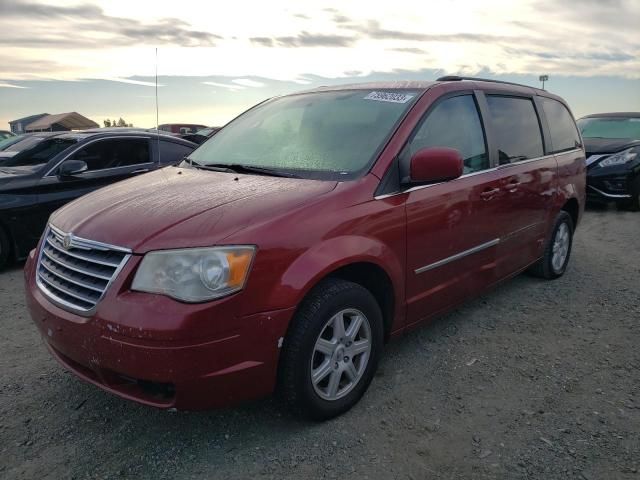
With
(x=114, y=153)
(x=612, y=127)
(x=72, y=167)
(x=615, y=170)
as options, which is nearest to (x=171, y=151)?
(x=114, y=153)

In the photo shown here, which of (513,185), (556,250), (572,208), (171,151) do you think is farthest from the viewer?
(171,151)

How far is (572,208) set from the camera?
539 cm

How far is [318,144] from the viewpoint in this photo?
3295mm

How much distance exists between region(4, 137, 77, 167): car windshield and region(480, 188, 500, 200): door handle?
467 centimetres

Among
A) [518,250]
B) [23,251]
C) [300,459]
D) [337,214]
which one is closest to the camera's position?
[300,459]

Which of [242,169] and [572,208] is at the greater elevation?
[242,169]

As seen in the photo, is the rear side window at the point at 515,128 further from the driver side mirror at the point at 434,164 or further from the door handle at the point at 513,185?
the driver side mirror at the point at 434,164

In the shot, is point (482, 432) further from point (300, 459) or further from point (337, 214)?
point (337, 214)

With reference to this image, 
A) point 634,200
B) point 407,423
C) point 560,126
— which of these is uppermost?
point 560,126

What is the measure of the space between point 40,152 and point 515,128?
515 cm

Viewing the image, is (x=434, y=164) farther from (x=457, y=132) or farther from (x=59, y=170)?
(x=59, y=170)

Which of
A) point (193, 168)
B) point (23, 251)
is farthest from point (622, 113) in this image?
point (23, 251)

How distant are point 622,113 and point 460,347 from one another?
29.1 ft

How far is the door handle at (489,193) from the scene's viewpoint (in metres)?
3.69
